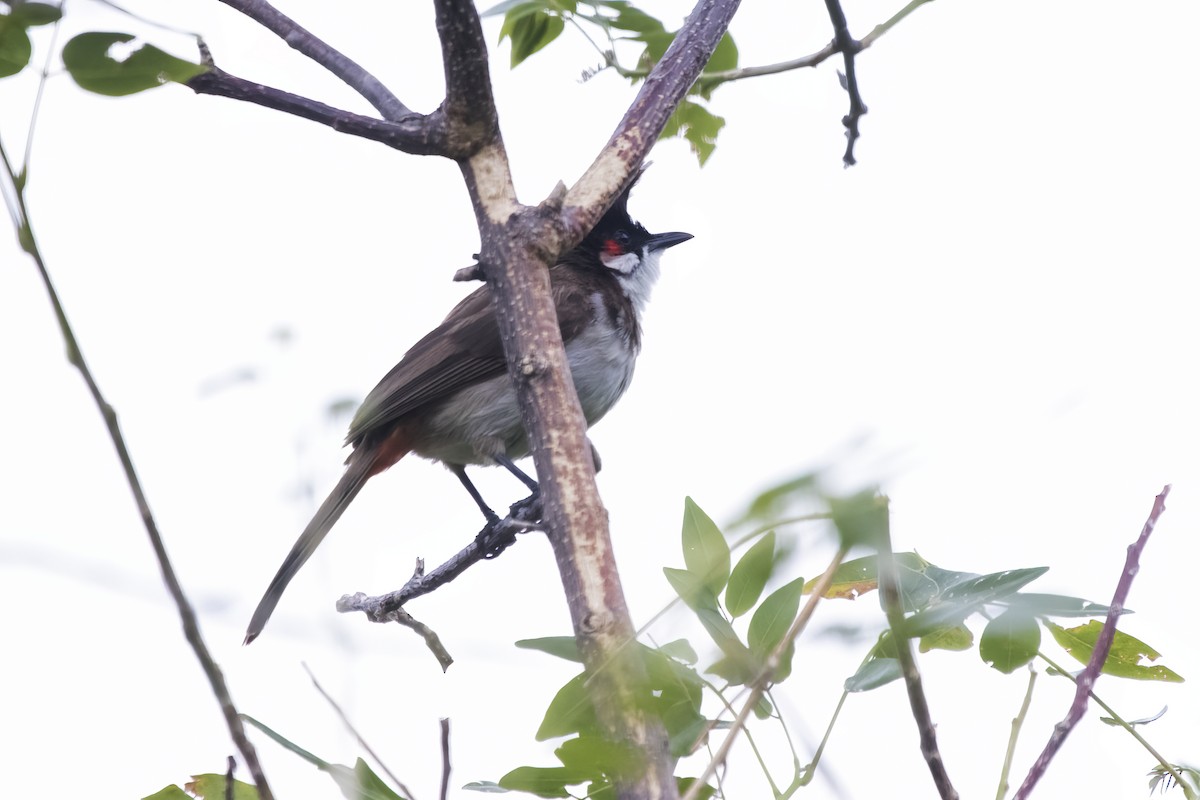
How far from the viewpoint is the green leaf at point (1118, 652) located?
1448 millimetres

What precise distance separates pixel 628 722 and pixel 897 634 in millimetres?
206

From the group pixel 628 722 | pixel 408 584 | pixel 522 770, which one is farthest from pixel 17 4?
pixel 408 584

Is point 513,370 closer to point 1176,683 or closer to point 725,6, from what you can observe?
point 1176,683

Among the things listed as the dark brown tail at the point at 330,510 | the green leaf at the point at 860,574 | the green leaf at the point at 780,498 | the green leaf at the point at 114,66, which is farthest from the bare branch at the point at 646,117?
the dark brown tail at the point at 330,510

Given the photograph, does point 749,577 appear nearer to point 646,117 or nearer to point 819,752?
point 819,752

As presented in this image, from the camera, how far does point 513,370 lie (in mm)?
1643

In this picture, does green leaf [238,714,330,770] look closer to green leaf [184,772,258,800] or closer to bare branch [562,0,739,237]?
green leaf [184,772,258,800]

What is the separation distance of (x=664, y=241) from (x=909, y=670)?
4411 millimetres

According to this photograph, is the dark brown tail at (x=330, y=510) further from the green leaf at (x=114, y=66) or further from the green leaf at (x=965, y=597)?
the green leaf at (x=965, y=597)

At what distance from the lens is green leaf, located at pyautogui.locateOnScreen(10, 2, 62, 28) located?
0.92 metres

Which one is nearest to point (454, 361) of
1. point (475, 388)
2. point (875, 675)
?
point (475, 388)

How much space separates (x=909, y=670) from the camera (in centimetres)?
92

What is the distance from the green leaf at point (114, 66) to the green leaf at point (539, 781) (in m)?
0.75

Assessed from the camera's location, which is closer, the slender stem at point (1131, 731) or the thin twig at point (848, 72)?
the slender stem at point (1131, 731)
